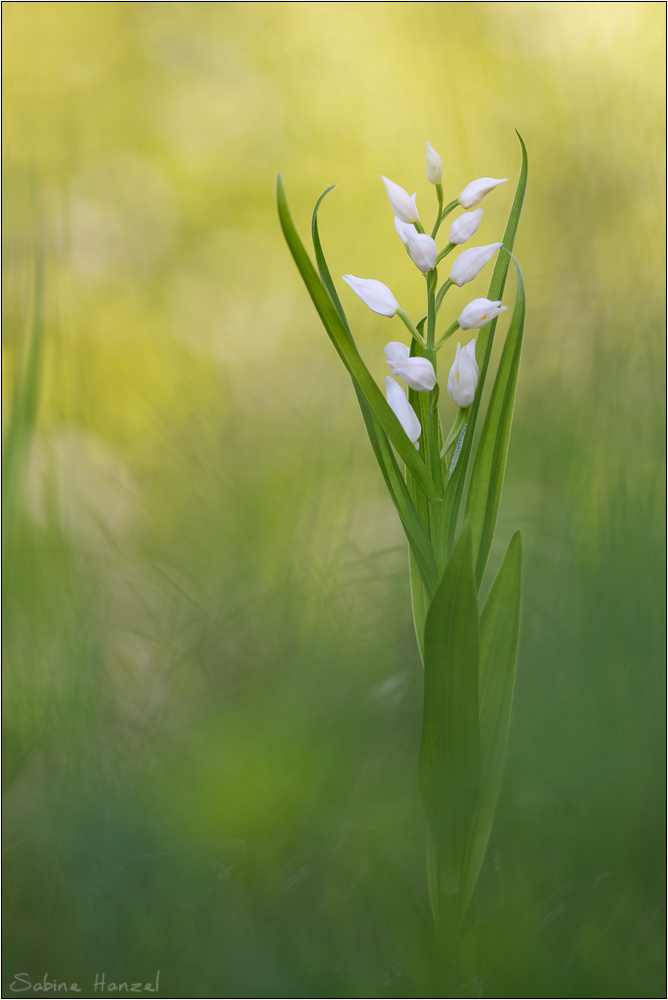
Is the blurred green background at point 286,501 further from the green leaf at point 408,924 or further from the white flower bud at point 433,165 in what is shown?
the white flower bud at point 433,165

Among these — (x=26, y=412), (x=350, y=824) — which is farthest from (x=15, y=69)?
(x=350, y=824)

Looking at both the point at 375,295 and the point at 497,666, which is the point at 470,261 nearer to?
the point at 375,295

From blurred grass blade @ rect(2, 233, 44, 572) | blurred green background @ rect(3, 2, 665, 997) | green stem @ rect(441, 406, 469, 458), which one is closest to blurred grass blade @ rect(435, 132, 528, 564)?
green stem @ rect(441, 406, 469, 458)

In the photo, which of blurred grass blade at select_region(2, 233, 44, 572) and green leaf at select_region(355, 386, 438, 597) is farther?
blurred grass blade at select_region(2, 233, 44, 572)

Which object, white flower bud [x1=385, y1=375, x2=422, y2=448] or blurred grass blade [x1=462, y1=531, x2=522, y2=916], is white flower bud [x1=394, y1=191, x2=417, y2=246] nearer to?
white flower bud [x1=385, y1=375, x2=422, y2=448]

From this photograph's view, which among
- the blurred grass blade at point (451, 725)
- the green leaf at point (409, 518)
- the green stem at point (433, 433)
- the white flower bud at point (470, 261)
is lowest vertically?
the blurred grass blade at point (451, 725)

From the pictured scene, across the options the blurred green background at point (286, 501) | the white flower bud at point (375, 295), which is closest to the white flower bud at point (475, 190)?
the white flower bud at point (375, 295)

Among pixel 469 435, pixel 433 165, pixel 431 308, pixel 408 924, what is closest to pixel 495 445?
pixel 469 435
